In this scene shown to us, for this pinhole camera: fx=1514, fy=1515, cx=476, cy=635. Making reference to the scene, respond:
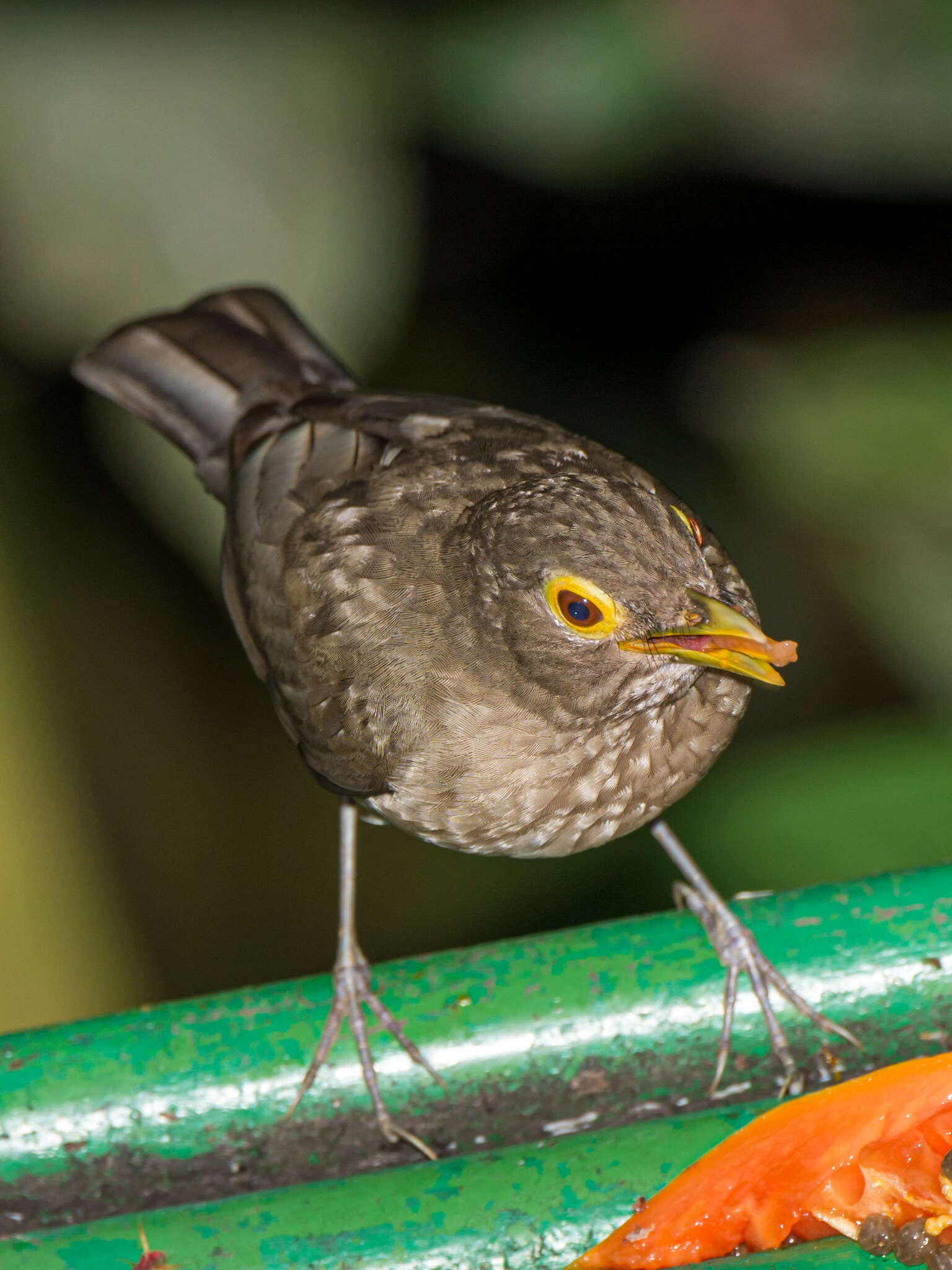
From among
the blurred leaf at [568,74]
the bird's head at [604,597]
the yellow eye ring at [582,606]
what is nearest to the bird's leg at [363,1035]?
the bird's head at [604,597]

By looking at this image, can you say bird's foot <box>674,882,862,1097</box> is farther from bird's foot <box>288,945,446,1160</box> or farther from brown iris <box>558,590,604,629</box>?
brown iris <box>558,590,604,629</box>

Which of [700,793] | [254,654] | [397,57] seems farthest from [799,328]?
[254,654]

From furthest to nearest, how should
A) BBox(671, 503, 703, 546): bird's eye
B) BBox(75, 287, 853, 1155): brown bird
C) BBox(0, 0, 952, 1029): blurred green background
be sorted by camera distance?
1. BBox(0, 0, 952, 1029): blurred green background
2. BBox(671, 503, 703, 546): bird's eye
3. BBox(75, 287, 853, 1155): brown bird

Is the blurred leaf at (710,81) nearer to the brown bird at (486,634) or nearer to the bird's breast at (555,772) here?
the brown bird at (486,634)

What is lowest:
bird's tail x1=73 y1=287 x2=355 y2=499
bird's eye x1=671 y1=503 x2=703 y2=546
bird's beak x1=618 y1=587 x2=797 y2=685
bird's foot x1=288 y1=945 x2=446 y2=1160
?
bird's foot x1=288 y1=945 x2=446 y2=1160

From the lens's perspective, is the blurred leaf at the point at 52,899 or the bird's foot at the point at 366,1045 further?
the blurred leaf at the point at 52,899

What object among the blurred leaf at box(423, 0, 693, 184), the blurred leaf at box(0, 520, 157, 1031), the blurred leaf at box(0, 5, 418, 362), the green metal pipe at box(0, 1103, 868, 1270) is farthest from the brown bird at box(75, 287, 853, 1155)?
the blurred leaf at box(0, 520, 157, 1031)
